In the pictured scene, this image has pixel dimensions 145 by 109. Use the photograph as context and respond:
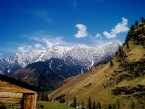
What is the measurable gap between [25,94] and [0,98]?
2.65 metres

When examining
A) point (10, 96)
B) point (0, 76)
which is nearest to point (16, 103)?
point (10, 96)

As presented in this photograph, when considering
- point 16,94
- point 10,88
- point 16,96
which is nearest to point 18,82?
point 10,88

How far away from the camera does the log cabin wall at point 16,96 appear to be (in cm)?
2505

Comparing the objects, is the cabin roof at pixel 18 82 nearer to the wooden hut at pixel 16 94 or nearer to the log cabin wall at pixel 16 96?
the wooden hut at pixel 16 94

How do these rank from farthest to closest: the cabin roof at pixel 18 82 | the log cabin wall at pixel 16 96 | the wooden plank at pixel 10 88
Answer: the cabin roof at pixel 18 82, the wooden plank at pixel 10 88, the log cabin wall at pixel 16 96

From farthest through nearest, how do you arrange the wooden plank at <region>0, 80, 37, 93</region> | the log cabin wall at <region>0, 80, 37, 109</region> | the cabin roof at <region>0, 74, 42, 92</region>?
the cabin roof at <region>0, 74, 42, 92</region>, the wooden plank at <region>0, 80, 37, 93</region>, the log cabin wall at <region>0, 80, 37, 109</region>

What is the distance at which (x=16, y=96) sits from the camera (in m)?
25.7

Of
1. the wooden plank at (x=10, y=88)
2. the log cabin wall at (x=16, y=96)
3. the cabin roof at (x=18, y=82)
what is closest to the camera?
the log cabin wall at (x=16, y=96)

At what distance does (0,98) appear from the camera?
2472 centimetres

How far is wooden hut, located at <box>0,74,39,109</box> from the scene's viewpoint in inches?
987

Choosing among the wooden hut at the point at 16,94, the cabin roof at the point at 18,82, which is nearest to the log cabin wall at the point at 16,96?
the wooden hut at the point at 16,94

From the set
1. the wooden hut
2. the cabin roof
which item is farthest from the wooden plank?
the cabin roof

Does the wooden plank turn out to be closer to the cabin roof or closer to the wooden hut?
the wooden hut

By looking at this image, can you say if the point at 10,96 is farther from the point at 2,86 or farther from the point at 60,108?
the point at 60,108
